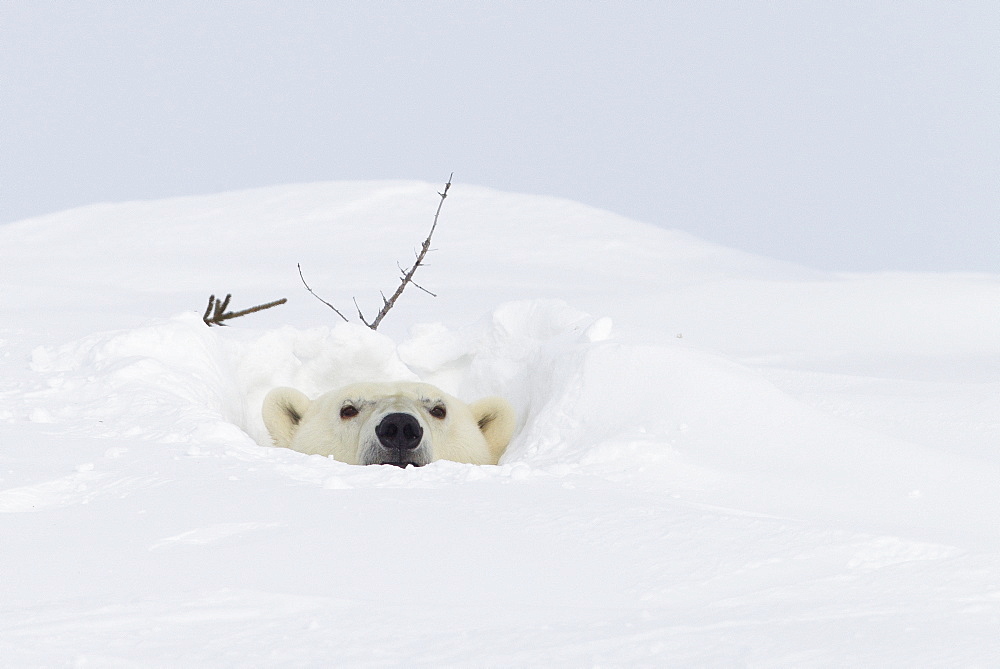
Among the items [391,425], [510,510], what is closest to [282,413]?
[391,425]

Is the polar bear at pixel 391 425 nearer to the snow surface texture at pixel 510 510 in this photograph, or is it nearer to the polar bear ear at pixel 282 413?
the polar bear ear at pixel 282 413

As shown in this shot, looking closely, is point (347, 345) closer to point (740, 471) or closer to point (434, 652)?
point (740, 471)

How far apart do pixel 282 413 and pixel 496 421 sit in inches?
38.7

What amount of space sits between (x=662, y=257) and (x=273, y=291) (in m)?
5.69

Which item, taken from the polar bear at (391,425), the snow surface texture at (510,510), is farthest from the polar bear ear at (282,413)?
the snow surface texture at (510,510)

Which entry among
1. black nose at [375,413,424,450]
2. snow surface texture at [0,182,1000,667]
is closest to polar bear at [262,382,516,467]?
black nose at [375,413,424,450]

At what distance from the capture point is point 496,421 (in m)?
4.55

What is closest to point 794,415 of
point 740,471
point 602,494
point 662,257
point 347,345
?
point 740,471

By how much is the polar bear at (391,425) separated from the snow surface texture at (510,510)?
0.26 meters

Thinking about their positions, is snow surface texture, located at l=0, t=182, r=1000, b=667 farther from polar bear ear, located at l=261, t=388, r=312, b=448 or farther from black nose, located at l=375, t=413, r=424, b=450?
black nose, located at l=375, t=413, r=424, b=450

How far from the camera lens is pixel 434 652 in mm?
1793

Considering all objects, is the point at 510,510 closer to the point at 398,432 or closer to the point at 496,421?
the point at 398,432

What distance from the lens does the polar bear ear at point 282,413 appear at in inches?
178

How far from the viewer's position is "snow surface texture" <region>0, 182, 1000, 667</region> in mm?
1869
